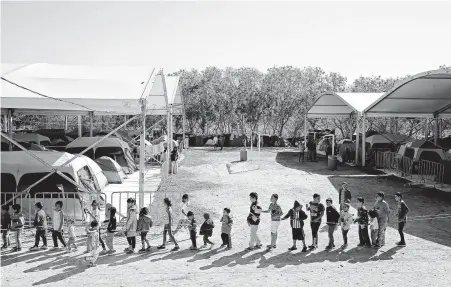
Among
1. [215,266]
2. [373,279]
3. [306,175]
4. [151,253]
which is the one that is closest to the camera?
[373,279]

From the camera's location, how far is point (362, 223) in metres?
9.69

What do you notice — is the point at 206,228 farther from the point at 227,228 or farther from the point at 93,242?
the point at 93,242

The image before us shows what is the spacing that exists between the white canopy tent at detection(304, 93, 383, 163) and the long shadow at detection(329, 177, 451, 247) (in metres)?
7.23

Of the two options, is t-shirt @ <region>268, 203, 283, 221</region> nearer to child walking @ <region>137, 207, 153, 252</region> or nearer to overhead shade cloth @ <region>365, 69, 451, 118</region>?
child walking @ <region>137, 207, 153, 252</region>

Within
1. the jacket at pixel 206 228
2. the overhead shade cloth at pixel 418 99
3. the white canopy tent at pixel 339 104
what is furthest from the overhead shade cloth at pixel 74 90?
the white canopy tent at pixel 339 104

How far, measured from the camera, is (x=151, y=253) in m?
9.35

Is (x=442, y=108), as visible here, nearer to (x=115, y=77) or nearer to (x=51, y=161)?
(x=115, y=77)

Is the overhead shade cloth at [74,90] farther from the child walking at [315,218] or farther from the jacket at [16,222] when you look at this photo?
the child walking at [315,218]

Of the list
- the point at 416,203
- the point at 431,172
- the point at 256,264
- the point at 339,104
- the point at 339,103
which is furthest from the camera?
the point at 339,104

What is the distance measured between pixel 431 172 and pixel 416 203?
6.34 metres

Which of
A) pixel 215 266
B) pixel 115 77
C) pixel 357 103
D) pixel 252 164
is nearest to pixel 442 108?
pixel 357 103

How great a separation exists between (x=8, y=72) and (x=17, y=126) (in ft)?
114

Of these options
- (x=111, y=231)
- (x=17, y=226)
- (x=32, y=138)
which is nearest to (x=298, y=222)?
(x=111, y=231)

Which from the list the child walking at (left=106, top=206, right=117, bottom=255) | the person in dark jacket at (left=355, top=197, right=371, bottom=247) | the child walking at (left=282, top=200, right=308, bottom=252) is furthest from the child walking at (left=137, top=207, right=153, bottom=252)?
the person in dark jacket at (left=355, top=197, right=371, bottom=247)
